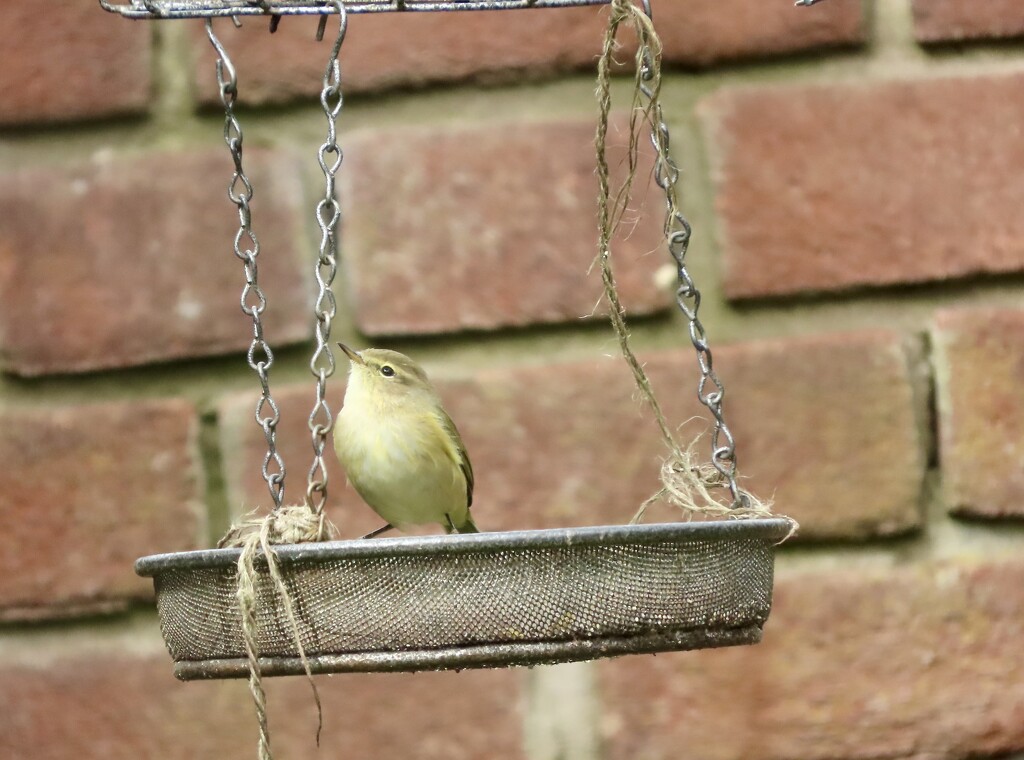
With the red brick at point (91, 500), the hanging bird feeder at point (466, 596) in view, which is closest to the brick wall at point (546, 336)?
the red brick at point (91, 500)

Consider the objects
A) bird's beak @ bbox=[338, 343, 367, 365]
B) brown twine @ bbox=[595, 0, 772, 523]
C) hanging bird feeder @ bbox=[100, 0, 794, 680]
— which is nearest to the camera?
hanging bird feeder @ bbox=[100, 0, 794, 680]

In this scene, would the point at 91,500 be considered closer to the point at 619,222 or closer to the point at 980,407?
the point at 619,222

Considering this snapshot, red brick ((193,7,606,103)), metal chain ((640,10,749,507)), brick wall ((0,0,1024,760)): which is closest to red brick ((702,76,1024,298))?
brick wall ((0,0,1024,760))

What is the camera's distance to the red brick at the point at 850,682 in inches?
40.8

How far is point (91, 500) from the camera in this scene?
41.6 inches

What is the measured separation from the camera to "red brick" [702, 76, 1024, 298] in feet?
3.40

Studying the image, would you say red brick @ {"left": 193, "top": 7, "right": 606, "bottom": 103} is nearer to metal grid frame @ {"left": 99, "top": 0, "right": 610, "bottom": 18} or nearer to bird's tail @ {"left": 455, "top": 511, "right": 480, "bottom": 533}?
metal grid frame @ {"left": 99, "top": 0, "right": 610, "bottom": 18}

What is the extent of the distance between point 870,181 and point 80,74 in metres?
0.65

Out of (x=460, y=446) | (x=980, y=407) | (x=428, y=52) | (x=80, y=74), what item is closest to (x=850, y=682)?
(x=980, y=407)

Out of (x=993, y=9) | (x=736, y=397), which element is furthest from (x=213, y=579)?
(x=993, y=9)

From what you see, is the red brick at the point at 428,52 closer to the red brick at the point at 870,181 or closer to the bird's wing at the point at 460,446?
the red brick at the point at 870,181

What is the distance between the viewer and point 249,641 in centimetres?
62

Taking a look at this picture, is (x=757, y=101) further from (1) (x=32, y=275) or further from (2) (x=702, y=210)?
(1) (x=32, y=275)

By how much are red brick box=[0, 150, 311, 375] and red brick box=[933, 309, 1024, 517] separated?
0.51 m
